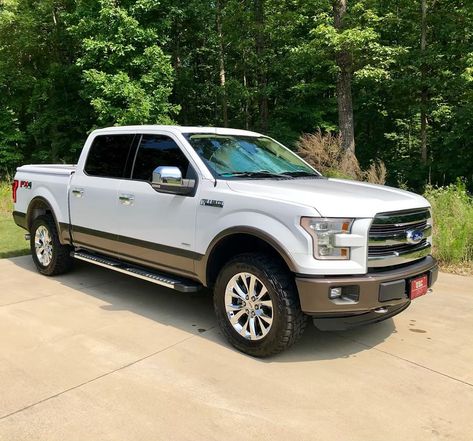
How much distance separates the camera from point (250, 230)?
4051 millimetres

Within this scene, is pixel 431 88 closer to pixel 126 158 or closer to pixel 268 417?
pixel 126 158

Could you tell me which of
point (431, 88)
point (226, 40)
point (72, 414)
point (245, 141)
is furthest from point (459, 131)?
point (72, 414)

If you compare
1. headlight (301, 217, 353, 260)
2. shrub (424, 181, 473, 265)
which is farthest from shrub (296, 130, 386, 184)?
headlight (301, 217, 353, 260)

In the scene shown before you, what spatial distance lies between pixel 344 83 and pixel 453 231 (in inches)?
416

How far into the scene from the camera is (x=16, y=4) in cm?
2155

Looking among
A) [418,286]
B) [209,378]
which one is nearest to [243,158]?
[418,286]

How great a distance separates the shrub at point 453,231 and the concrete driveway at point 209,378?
162 cm

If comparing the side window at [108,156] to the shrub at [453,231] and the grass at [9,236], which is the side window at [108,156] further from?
the shrub at [453,231]

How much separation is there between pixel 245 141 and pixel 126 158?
1339mm

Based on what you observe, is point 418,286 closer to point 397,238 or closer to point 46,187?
point 397,238

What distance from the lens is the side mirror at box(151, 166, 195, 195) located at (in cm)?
441

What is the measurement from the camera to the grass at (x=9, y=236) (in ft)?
27.4

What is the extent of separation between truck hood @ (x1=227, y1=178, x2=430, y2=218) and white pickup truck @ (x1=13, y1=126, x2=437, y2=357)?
0.01 metres

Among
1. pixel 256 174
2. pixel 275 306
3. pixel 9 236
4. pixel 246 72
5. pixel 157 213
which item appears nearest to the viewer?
pixel 275 306
